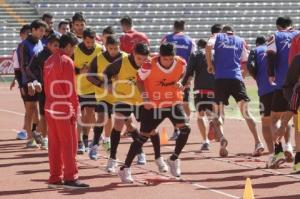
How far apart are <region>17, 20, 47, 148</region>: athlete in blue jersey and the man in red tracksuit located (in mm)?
3178

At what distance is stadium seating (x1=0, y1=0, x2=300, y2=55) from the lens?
118ft

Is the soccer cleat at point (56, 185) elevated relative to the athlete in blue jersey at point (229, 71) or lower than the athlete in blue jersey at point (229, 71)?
lower

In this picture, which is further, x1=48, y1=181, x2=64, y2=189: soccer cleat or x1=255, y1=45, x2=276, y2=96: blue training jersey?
x1=255, y1=45, x2=276, y2=96: blue training jersey

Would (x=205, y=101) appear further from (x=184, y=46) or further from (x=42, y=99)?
(x=42, y=99)

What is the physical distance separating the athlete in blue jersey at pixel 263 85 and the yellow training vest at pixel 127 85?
211cm

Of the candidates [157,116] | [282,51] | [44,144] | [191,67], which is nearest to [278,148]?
[282,51]

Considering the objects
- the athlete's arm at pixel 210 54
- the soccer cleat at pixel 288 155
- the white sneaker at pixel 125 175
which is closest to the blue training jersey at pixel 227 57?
the athlete's arm at pixel 210 54

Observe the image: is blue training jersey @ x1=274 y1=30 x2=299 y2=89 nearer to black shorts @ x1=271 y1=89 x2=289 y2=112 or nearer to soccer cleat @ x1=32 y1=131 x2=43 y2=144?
black shorts @ x1=271 y1=89 x2=289 y2=112

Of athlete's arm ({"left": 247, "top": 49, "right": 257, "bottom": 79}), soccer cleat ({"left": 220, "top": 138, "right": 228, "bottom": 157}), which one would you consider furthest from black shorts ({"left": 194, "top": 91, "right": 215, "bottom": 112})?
athlete's arm ({"left": 247, "top": 49, "right": 257, "bottom": 79})

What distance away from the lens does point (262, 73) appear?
11328mm

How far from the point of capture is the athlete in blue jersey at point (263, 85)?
11.1 m

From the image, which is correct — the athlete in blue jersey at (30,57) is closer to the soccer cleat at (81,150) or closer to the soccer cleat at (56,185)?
the soccer cleat at (81,150)

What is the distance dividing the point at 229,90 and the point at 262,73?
0.85m

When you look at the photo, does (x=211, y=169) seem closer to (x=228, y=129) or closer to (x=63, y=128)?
(x=63, y=128)
